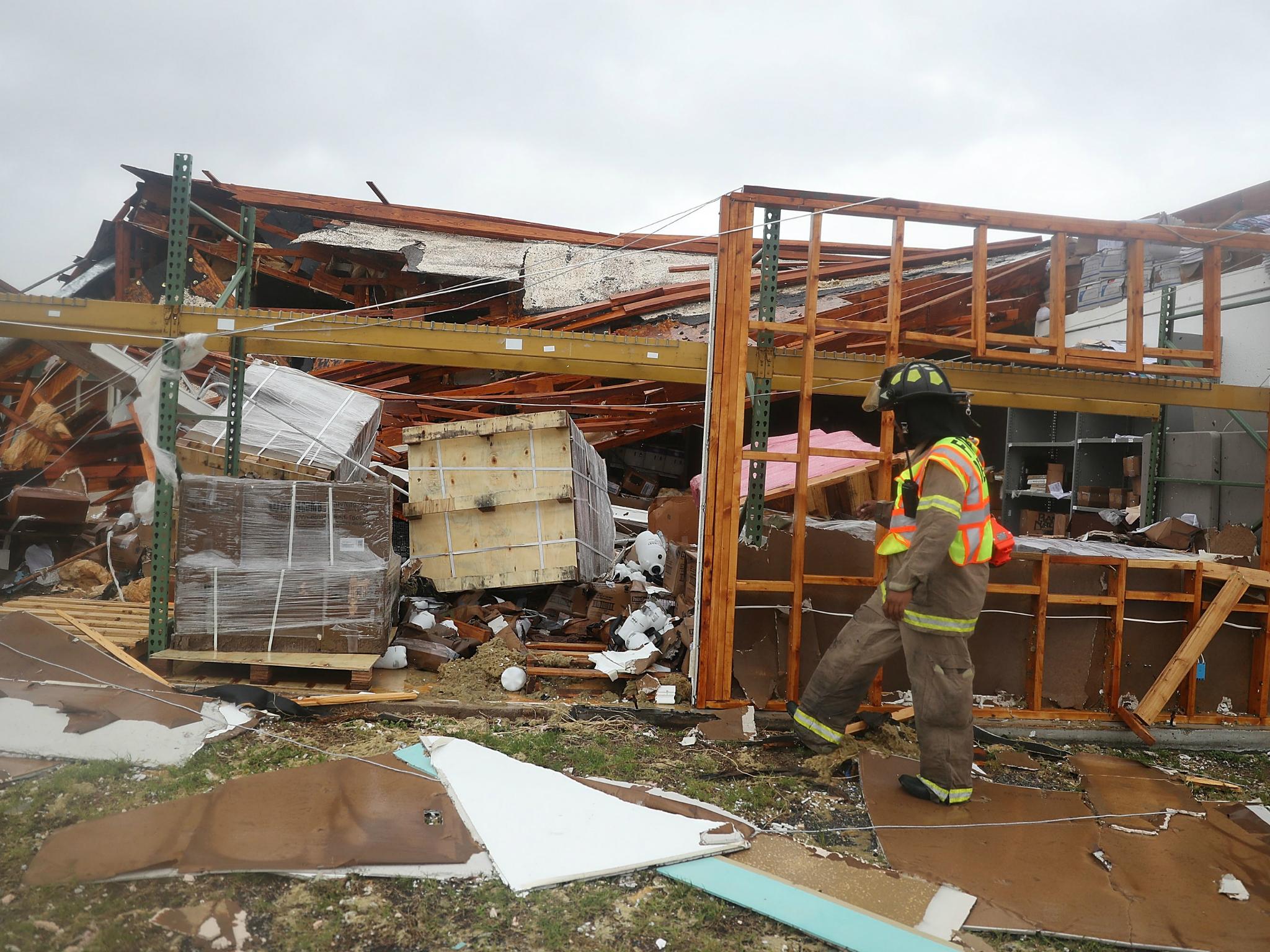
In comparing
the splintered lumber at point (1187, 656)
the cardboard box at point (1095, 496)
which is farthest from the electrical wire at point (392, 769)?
the cardboard box at point (1095, 496)

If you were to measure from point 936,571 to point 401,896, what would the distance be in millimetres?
2743

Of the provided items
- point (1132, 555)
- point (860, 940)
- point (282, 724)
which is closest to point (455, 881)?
point (860, 940)

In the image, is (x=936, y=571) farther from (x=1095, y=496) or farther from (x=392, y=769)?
(x=1095, y=496)

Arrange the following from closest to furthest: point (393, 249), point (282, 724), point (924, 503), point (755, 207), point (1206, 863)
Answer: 1. point (1206, 863)
2. point (924, 503)
3. point (282, 724)
4. point (755, 207)
5. point (393, 249)

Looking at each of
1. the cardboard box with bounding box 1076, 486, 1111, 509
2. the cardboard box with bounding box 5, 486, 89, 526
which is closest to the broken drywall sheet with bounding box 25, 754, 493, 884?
the cardboard box with bounding box 5, 486, 89, 526

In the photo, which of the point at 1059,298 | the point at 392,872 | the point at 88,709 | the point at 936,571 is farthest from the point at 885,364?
the point at 88,709

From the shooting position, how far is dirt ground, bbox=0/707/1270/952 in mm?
2693

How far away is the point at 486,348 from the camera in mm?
5281

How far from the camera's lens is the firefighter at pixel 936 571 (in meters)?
3.89

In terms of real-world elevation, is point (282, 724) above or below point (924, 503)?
below

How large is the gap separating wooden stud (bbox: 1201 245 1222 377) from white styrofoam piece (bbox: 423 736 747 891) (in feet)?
14.8

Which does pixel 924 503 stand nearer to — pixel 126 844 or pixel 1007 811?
pixel 1007 811

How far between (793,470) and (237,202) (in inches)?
381

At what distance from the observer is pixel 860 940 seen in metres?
2.83
